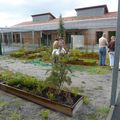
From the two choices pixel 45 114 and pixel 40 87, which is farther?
pixel 40 87

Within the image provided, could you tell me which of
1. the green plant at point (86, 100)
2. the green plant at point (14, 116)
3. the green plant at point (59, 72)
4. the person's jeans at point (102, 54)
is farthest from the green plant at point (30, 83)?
the person's jeans at point (102, 54)

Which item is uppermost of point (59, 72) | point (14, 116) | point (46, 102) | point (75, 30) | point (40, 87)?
point (75, 30)

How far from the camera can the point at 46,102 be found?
13.1ft

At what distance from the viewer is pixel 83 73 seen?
736 cm

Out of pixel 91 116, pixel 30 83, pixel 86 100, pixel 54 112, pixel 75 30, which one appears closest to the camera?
pixel 91 116

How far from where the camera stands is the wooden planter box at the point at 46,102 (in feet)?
11.9

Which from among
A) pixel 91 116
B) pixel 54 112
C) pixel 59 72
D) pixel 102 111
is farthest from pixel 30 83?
pixel 102 111

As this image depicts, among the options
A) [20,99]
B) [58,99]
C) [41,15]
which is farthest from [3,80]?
[41,15]

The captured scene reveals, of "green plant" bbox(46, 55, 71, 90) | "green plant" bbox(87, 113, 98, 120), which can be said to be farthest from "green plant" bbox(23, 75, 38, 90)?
"green plant" bbox(87, 113, 98, 120)

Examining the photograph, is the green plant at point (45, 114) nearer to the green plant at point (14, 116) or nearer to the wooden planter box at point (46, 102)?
the wooden planter box at point (46, 102)

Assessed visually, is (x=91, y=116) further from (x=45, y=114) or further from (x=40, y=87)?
(x=40, y=87)

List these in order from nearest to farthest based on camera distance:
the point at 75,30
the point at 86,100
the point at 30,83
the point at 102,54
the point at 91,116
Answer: the point at 91,116
the point at 86,100
the point at 30,83
the point at 102,54
the point at 75,30

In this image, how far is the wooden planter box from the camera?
3.64m

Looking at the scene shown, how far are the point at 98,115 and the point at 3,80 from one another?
3.26 m
